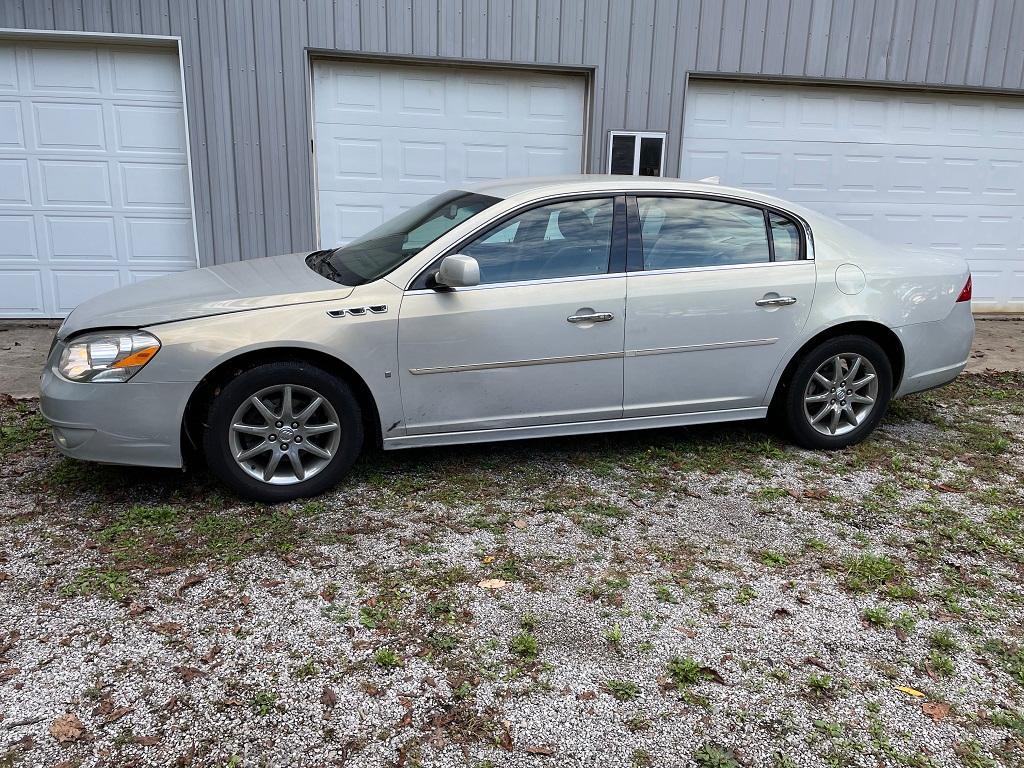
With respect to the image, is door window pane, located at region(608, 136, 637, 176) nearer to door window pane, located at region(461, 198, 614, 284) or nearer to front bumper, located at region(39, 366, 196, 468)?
door window pane, located at region(461, 198, 614, 284)

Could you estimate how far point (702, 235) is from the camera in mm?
4637

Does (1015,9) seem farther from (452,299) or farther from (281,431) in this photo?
(281,431)

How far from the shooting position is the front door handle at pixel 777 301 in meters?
4.59

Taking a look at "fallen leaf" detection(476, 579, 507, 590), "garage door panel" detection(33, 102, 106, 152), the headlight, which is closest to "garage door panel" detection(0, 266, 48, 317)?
"garage door panel" detection(33, 102, 106, 152)

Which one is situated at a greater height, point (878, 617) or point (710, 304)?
point (710, 304)

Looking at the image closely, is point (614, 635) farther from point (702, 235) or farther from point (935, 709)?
point (702, 235)

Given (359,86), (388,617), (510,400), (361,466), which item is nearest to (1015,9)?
(359,86)

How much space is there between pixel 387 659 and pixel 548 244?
2347mm

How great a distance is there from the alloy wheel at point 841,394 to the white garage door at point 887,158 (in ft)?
14.2

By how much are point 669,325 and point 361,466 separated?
6.07ft

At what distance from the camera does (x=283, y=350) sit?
3973 millimetres

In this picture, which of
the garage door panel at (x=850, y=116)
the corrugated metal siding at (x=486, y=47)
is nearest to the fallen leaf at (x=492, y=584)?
the corrugated metal siding at (x=486, y=47)

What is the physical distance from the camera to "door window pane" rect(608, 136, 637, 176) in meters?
8.36

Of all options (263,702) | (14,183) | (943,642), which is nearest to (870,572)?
(943,642)
